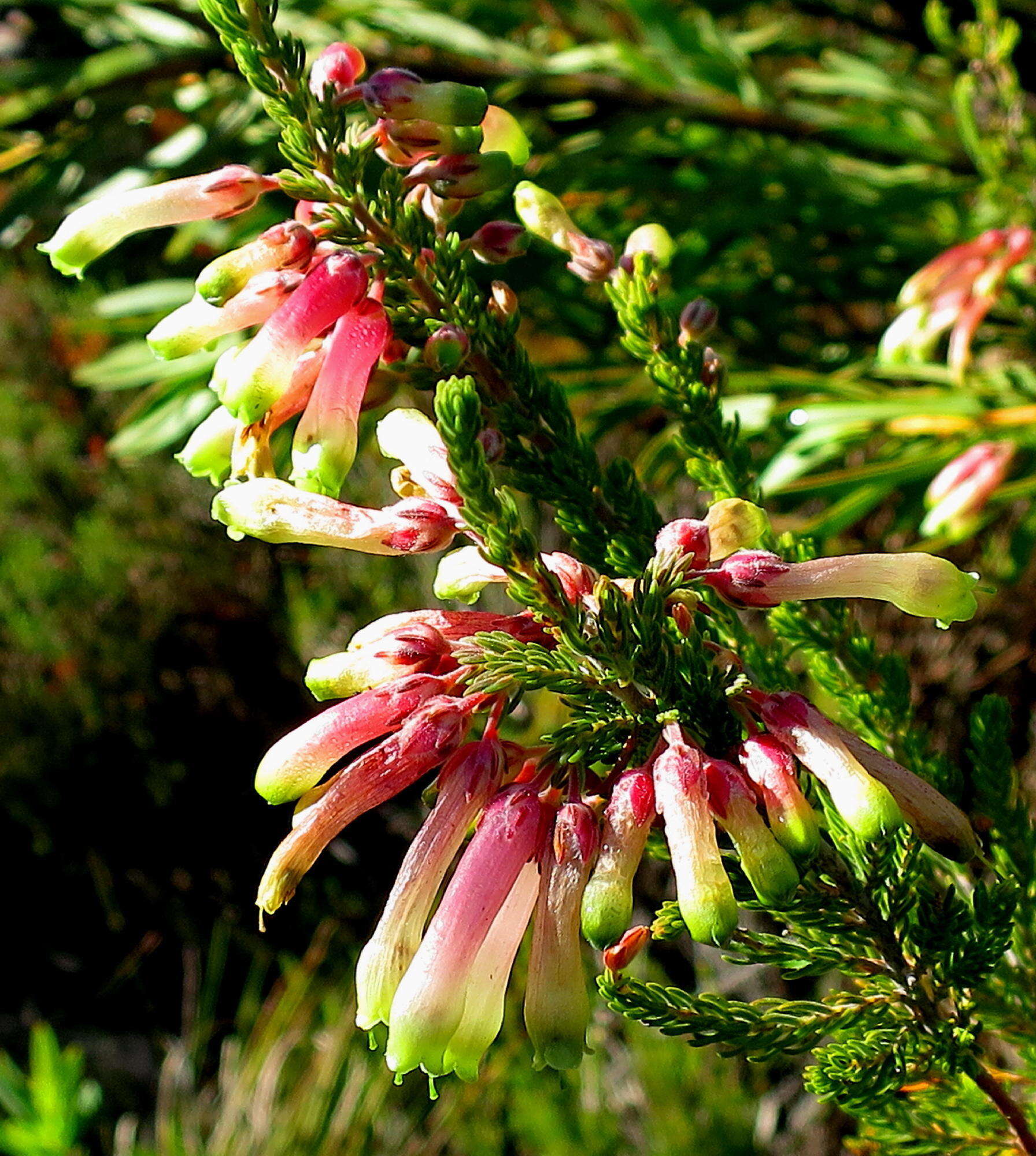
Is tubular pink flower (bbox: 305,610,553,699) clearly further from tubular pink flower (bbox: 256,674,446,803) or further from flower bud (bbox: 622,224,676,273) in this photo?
flower bud (bbox: 622,224,676,273)

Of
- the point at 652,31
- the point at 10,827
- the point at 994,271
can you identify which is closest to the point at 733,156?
the point at 652,31

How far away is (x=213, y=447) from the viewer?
Result: 406 millimetres

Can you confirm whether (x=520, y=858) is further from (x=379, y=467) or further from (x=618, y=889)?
(x=379, y=467)

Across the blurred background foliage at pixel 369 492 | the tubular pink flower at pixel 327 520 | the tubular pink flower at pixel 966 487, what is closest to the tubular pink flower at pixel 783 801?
the tubular pink flower at pixel 327 520

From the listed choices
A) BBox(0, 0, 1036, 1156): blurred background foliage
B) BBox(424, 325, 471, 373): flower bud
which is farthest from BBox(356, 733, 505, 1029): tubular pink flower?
BBox(0, 0, 1036, 1156): blurred background foliage

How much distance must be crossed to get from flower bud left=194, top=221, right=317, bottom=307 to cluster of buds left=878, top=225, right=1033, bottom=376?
705 mm

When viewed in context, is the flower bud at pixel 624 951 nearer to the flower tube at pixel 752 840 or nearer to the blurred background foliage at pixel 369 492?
the flower tube at pixel 752 840

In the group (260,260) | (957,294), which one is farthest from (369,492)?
(260,260)

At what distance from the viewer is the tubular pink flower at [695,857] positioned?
0.93 ft

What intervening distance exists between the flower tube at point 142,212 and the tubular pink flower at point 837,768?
26cm

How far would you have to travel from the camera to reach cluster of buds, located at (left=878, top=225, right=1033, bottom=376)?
90 centimetres

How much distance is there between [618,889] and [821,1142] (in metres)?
1.38

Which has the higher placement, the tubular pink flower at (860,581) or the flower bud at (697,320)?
the flower bud at (697,320)

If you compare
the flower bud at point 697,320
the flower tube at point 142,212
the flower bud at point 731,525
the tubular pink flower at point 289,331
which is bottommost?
the flower bud at point 731,525
